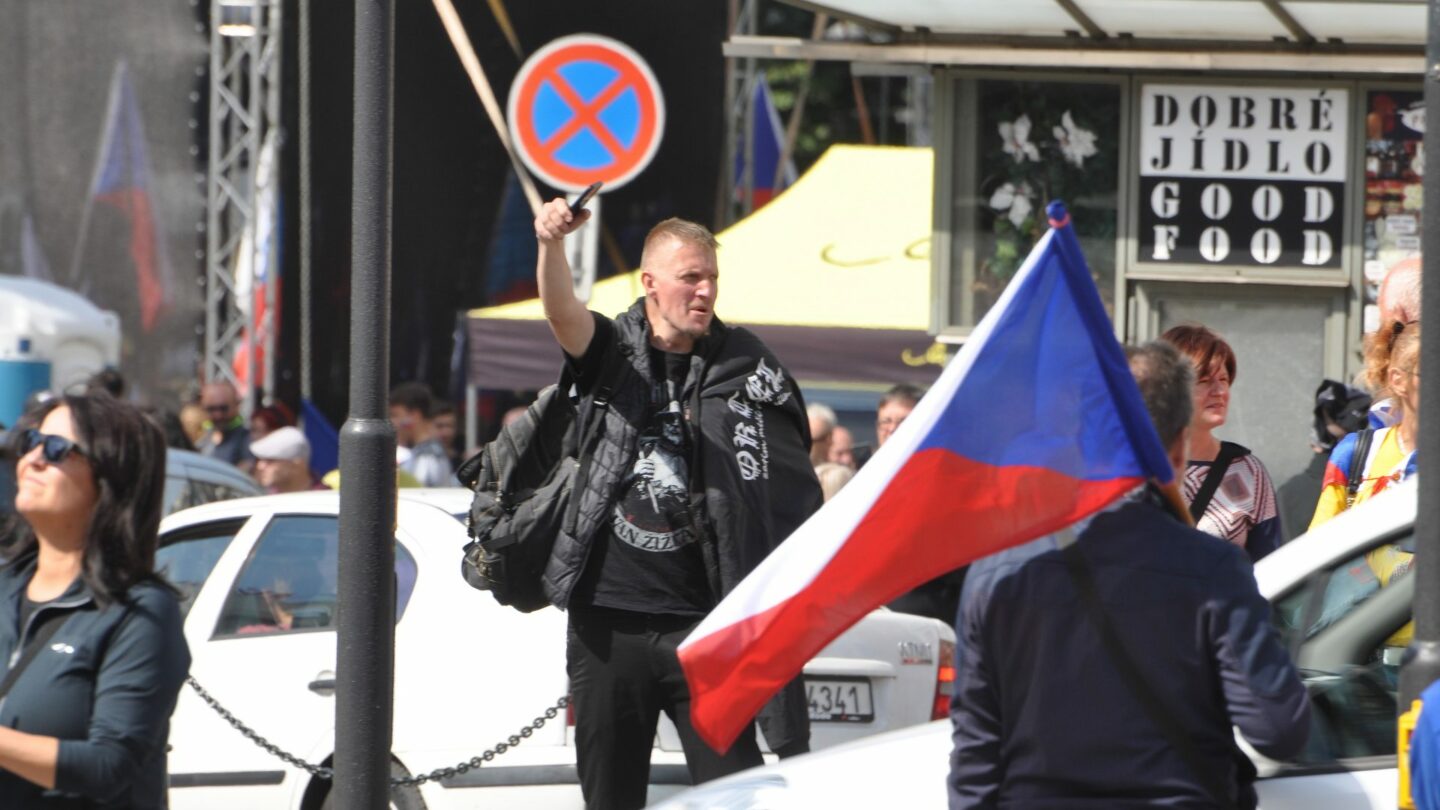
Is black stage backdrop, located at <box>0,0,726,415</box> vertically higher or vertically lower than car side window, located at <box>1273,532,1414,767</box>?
higher

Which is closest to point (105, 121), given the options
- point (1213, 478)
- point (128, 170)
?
point (128, 170)

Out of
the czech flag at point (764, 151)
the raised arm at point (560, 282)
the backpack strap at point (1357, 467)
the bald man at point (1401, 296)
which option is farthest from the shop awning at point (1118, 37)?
the czech flag at point (764, 151)

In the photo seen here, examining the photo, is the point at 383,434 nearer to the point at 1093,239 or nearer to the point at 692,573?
the point at 692,573

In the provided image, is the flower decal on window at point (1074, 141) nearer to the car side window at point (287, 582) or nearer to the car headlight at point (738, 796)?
the car side window at point (287, 582)

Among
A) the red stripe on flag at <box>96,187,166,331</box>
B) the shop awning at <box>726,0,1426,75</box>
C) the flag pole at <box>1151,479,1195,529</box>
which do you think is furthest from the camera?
the red stripe on flag at <box>96,187,166,331</box>

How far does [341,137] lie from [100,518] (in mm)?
13407

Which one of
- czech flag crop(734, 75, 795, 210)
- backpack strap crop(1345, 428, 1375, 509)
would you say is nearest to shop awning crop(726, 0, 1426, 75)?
backpack strap crop(1345, 428, 1375, 509)

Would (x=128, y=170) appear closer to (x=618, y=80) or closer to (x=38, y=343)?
(x=38, y=343)

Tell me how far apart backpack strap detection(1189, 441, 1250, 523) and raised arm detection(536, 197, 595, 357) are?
1596mm

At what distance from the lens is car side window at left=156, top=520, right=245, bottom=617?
24.5 ft

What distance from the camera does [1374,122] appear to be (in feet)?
35.8

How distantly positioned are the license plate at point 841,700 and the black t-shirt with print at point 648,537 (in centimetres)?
122

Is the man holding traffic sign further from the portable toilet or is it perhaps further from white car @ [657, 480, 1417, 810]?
the portable toilet

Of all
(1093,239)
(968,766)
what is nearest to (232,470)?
(1093,239)
